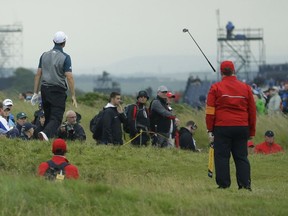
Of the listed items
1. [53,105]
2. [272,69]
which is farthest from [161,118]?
[272,69]

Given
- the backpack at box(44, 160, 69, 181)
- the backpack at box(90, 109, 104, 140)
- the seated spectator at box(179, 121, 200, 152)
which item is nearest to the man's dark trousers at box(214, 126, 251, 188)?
the backpack at box(44, 160, 69, 181)

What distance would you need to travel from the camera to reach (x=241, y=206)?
13609 mm

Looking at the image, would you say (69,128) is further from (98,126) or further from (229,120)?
(229,120)

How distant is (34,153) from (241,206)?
5682 mm

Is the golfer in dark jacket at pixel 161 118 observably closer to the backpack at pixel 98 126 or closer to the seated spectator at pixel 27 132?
the backpack at pixel 98 126

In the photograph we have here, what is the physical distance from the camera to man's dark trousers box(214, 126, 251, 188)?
51.1ft

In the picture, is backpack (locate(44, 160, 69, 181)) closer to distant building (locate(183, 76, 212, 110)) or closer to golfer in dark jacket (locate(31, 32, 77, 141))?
golfer in dark jacket (locate(31, 32, 77, 141))

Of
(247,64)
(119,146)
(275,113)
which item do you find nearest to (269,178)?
(119,146)

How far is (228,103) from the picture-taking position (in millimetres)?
15422

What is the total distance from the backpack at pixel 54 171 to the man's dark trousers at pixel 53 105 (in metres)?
4.59

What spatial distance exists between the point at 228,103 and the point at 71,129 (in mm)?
6007

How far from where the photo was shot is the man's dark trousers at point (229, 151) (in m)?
15.6

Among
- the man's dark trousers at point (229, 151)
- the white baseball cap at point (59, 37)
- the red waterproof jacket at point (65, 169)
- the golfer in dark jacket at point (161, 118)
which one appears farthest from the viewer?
the golfer in dark jacket at point (161, 118)

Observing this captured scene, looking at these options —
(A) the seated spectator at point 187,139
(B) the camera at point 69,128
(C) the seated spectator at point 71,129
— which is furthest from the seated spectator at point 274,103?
(B) the camera at point 69,128
